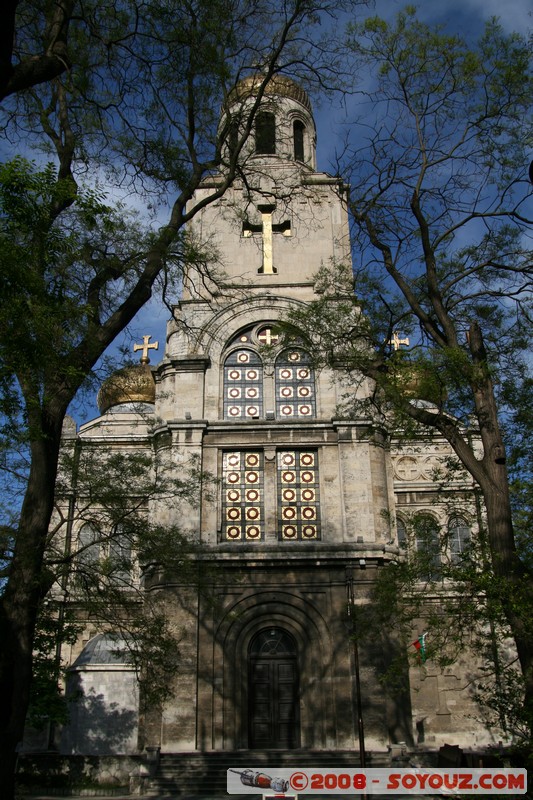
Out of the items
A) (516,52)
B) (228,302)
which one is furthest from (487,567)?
(228,302)

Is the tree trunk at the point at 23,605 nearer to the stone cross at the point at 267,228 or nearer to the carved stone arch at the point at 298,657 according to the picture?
the carved stone arch at the point at 298,657

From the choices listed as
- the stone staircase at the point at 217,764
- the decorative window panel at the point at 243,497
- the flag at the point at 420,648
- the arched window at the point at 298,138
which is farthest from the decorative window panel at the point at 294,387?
the arched window at the point at 298,138

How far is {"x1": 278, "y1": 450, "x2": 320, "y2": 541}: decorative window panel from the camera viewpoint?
23.1m

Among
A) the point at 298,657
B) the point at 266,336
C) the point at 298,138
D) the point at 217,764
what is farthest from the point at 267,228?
the point at 217,764

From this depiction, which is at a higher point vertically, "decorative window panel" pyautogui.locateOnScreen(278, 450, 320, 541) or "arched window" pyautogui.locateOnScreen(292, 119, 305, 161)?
"arched window" pyautogui.locateOnScreen(292, 119, 305, 161)

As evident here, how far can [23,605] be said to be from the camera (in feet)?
38.6

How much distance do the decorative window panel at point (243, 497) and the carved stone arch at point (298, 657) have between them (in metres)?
1.85

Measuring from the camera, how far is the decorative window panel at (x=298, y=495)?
908 inches

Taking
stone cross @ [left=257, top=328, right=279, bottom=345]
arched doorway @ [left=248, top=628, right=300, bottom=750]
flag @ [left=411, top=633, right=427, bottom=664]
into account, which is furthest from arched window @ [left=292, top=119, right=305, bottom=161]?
flag @ [left=411, top=633, right=427, bottom=664]

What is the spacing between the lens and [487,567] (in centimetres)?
1323

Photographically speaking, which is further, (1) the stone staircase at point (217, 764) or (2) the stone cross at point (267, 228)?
(2) the stone cross at point (267, 228)

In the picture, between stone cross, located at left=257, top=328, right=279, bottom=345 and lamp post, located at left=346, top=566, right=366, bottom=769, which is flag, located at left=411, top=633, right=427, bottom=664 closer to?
lamp post, located at left=346, top=566, right=366, bottom=769

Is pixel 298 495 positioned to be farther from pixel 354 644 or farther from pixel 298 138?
pixel 298 138

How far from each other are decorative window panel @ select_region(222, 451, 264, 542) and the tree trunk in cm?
1052
